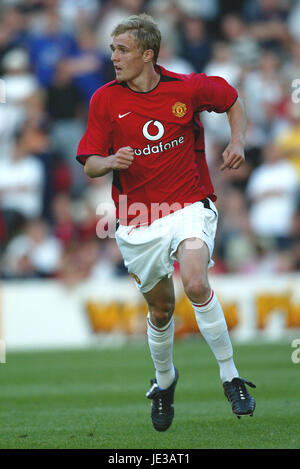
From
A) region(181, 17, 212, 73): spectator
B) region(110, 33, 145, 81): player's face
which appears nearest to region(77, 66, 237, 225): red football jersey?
region(110, 33, 145, 81): player's face

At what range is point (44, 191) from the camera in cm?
1448

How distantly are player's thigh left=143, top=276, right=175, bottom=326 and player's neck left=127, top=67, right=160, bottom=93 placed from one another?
1.23 meters

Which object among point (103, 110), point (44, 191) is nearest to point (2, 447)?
point (103, 110)

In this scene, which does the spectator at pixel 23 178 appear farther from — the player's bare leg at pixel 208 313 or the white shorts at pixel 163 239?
the player's bare leg at pixel 208 313

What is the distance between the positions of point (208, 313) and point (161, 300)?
1.35 ft

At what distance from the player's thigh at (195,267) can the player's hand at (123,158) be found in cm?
61

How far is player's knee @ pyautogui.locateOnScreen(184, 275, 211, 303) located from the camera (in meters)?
5.52

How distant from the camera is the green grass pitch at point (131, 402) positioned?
536cm

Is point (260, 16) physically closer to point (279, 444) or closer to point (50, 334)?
point (50, 334)

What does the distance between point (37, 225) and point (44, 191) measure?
0.81 m

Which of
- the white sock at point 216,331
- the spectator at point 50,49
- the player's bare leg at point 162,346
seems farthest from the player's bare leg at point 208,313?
the spectator at point 50,49

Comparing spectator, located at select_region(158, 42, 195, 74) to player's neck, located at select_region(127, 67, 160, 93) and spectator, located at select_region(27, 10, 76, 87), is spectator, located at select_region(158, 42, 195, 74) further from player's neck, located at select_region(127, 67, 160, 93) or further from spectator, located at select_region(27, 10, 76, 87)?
player's neck, located at select_region(127, 67, 160, 93)

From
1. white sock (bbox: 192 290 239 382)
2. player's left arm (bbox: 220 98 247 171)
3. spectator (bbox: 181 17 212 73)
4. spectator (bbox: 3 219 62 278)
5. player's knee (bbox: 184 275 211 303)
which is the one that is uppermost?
spectator (bbox: 181 17 212 73)

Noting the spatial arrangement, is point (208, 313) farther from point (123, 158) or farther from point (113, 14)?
point (113, 14)
